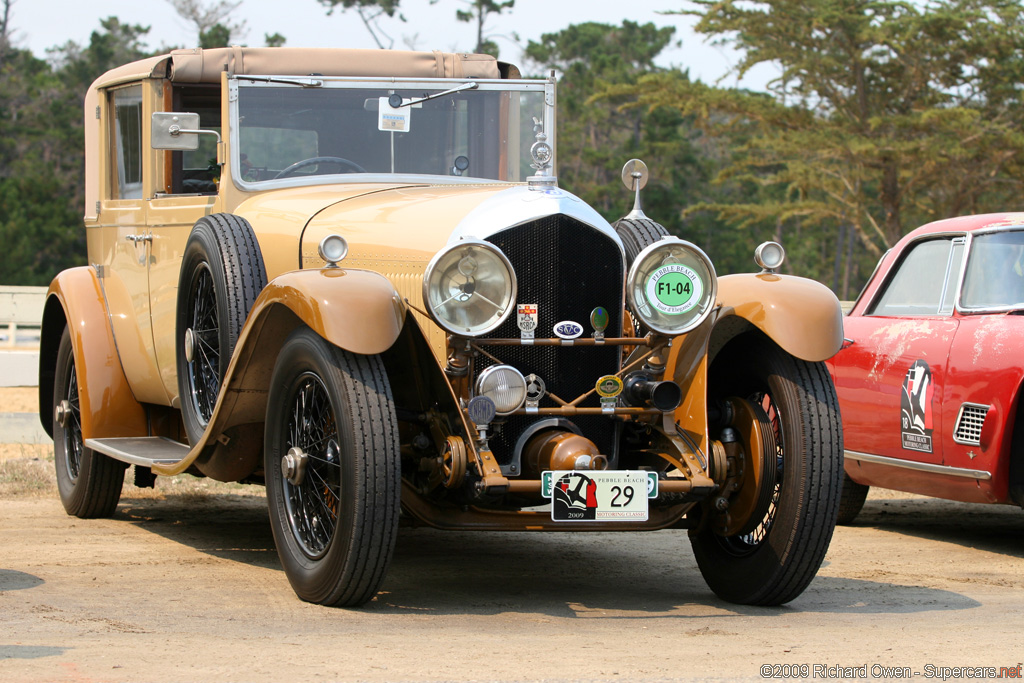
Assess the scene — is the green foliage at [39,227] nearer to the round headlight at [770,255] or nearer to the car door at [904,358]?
the car door at [904,358]

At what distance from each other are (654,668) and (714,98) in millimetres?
25385

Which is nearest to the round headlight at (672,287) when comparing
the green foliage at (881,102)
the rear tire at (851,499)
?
the rear tire at (851,499)

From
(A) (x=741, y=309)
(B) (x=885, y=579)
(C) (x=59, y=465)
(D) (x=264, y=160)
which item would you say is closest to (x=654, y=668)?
(A) (x=741, y=309)

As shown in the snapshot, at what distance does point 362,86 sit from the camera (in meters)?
6.25

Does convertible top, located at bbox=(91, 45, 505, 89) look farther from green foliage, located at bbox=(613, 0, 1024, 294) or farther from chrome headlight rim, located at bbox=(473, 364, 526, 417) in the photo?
green foliage, located at bbox=(613, 0, 1024, 294)

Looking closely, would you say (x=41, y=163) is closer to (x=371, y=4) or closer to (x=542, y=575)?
(x=371, y=4)

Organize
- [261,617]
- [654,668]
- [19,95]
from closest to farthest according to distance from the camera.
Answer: [654,668] < [261,617] < [19,95]

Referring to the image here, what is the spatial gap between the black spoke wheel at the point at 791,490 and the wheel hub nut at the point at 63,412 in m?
4.07

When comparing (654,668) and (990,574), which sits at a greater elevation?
(654,668)

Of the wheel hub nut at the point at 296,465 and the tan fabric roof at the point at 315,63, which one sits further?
the tan fabric roof at the point at 315,63

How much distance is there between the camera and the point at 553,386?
15.8ft

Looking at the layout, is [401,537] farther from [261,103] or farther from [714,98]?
[714,98]

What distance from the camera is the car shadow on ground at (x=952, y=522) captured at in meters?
6.97

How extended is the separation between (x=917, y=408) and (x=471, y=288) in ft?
9.92
